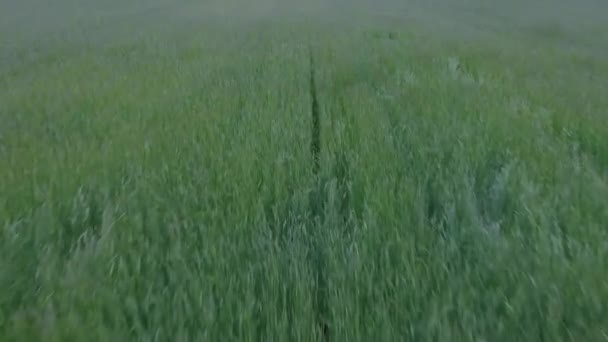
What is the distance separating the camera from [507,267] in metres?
0.98

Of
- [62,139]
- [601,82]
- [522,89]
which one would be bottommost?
[601,82]

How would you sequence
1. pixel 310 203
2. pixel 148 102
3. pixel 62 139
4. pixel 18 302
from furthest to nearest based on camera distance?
pixel 148 102, pixel 62 139, pixel 310 203, pixel 18 302

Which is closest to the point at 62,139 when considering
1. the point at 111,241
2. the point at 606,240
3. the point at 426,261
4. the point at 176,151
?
the point at 176,151

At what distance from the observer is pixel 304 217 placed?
1290 millimetres

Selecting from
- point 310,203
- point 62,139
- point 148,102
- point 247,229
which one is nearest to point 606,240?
point 310,203

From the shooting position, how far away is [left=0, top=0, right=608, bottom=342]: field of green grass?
0.86 metres

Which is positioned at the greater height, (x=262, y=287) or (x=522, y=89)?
(x=262, y=287)

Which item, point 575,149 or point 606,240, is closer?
point 606,240

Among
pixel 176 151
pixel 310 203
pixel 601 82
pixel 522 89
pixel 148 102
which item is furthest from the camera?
pixel 601 82

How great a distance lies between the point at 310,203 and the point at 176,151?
64 cm

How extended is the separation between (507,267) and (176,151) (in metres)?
1.26

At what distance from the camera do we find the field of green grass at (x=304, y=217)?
86 cm

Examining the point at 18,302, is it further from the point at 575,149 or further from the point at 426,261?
the point at 575,149

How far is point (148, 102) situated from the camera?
8.29 ft
